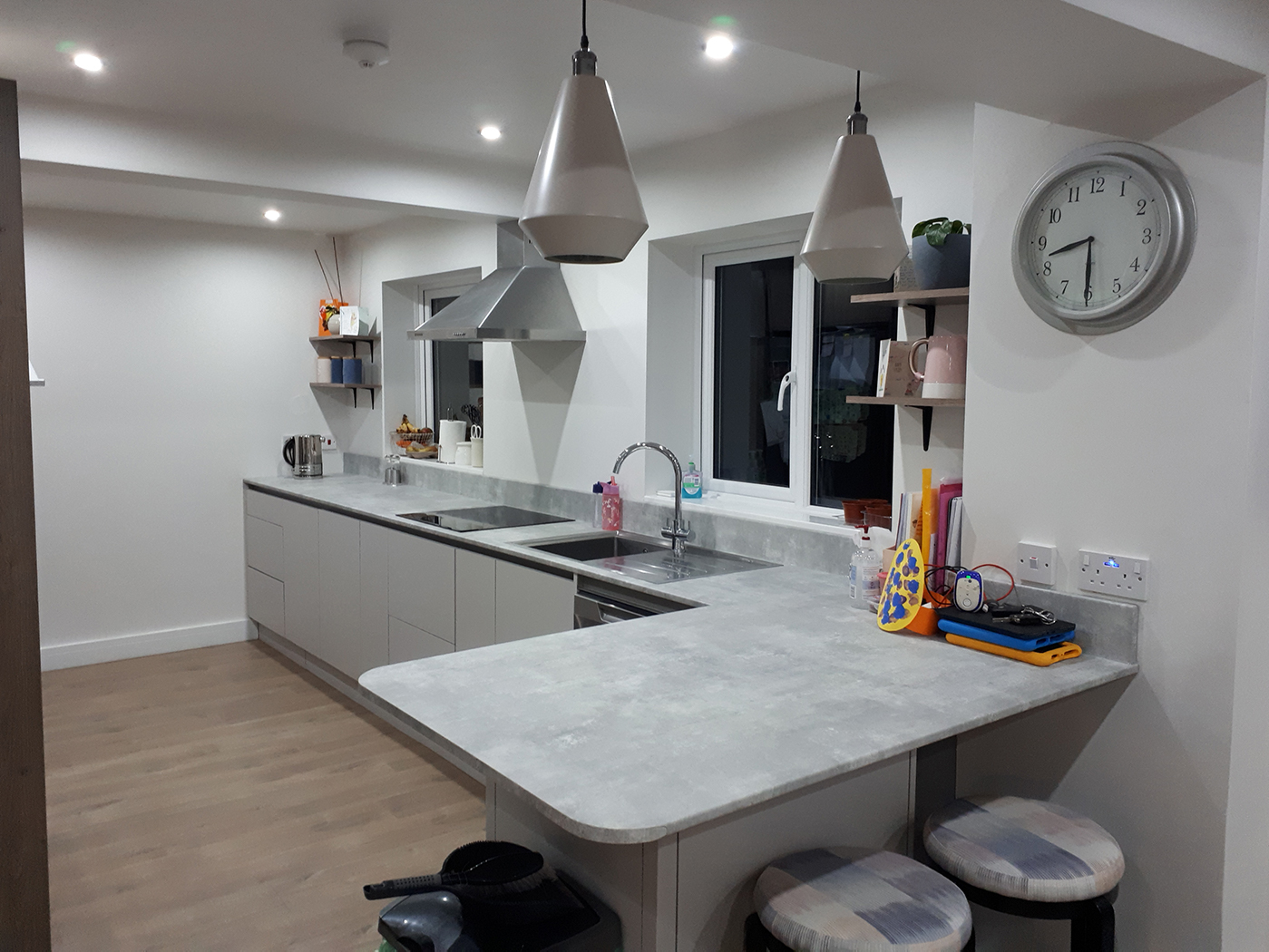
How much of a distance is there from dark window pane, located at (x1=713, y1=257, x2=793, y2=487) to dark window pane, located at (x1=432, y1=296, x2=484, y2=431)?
1.80 meters

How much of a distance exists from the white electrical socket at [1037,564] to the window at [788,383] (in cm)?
88

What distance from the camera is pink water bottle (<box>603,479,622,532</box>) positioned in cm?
375

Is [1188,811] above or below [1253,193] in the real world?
below

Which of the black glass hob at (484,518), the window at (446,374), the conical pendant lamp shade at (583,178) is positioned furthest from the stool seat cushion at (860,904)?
the window at (446,374)

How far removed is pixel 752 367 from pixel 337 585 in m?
2.30

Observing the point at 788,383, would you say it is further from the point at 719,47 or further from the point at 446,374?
the point at 446,374

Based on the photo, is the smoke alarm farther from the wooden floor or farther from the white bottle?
the wooden floor

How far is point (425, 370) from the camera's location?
556cm

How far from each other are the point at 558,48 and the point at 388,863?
8.09 feet

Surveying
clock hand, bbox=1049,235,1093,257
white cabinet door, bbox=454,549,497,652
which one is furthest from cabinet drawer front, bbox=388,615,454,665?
clock hand, bbox=1049,235,1093,257

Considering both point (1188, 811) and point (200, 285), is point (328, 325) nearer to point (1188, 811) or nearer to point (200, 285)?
point (200, 285)

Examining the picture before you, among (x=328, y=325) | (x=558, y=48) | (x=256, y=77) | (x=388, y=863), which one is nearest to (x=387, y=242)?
(x=328, y=325)

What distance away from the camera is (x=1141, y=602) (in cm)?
200

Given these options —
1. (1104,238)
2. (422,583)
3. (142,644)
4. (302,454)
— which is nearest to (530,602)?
(422,583)
